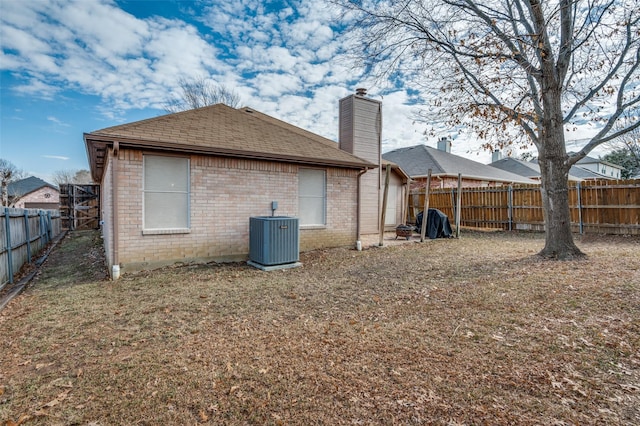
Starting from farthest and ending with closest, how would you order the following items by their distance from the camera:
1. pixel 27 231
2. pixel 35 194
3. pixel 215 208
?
pixel 35 194 < pixel 27 231 < pixel 215 208

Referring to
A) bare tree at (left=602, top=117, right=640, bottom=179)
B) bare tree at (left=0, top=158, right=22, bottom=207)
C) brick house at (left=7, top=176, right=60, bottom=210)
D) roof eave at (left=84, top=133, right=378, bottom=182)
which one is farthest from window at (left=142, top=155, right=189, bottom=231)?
brick house at (left=7, top=176, right=60, bottom=210)

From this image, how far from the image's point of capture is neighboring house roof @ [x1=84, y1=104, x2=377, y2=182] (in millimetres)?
6773

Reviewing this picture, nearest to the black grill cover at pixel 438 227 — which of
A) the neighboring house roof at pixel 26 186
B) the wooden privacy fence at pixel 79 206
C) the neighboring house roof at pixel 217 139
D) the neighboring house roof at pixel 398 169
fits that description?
the neighboring house roof at pixel 398 169

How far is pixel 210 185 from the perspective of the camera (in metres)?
7.79

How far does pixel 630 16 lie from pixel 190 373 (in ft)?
33.5

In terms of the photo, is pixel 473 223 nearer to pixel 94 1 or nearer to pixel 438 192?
pixel 438 192

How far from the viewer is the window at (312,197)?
9.42m

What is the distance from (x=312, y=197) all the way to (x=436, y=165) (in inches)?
480

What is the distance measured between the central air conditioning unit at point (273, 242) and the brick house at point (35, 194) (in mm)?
42336

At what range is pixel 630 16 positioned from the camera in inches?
267

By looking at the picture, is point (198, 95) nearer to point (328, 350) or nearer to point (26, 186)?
point (328, 350)

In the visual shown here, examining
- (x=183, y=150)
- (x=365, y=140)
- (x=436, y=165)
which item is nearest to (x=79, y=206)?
(x=183, y=150)

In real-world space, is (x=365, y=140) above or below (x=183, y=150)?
above

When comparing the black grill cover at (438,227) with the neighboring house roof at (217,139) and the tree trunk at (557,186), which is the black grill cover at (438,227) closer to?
the neighboring house roof at (217,139)
